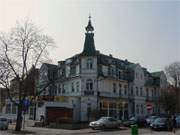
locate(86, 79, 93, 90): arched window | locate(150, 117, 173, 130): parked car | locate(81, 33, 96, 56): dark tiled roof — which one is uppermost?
locate(81, 33, 96, 56): dark tiled roof

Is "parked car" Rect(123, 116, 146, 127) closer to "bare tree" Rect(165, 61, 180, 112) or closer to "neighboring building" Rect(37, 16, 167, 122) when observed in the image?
"neighboring building" Rect(37, 16, 167, 122)

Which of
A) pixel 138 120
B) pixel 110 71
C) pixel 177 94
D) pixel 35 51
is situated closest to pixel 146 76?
pixel 177 94

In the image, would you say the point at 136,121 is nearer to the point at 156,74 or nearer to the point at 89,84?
the point at 89,84

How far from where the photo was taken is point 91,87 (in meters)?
56.5

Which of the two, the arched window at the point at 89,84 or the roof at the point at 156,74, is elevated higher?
the roof at the point at 156,74

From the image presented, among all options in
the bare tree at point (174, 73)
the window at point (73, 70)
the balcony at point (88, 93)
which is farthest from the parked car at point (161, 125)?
the bare tree at point (174, 73)

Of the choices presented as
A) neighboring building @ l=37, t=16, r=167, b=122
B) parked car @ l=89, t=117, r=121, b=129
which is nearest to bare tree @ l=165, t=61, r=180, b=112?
neighboring building @ l=37, t=16, r=167, b=122

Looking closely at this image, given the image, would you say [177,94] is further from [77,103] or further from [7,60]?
[7,60]

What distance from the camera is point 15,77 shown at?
39.6 metres

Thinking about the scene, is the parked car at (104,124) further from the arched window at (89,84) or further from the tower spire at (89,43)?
the tower spire at (89,43)

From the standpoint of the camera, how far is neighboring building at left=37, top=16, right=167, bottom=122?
54375 millimetres

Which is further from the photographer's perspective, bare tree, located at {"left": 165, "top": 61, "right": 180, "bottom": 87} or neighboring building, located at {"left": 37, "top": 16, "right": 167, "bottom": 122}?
bare tree, located at {"left": 165, "top": 61, "right": 180, "bottom": 87}

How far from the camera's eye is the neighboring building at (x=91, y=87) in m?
54.4

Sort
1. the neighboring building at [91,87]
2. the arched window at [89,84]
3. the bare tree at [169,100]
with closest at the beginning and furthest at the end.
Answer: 1. the neighboring building at [91,87]
2. the arched window at [89,84]
3. the bare tree at [169,100]
